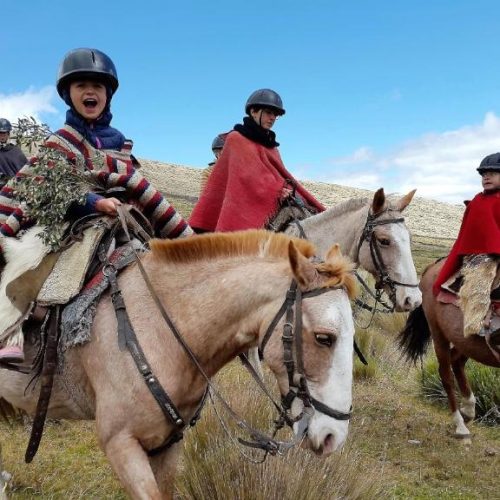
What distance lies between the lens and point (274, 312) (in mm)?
2711

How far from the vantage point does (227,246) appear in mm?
2977

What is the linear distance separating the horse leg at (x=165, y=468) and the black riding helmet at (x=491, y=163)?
4.63 m

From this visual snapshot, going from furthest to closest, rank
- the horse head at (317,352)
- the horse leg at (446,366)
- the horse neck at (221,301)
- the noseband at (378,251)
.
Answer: the horse leg at (446,366) → the noseband at (378,251) → the horse neck at (221,301) → the horse head at (317,352)

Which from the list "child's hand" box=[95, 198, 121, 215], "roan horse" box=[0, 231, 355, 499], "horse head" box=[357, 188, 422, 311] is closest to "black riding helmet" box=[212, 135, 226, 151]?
"horse head" box=[357, 188, 422, 311]

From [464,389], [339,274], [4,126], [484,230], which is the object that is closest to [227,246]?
[339,274]

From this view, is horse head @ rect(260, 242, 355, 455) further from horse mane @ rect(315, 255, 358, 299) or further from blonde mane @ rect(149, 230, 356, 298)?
blonde mane @ rect(149, 230, 356, 298)

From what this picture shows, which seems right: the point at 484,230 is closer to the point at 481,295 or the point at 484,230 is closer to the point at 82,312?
the point at 481,295

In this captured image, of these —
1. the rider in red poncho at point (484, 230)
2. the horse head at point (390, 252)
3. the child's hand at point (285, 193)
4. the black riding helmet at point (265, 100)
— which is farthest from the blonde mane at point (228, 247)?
the black riding helmet at point (265, 100)

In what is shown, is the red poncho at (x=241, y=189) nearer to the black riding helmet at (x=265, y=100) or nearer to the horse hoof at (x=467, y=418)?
the black riding helmet at (x=265, y=100)

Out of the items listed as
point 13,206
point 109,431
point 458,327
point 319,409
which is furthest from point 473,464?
point 13,206

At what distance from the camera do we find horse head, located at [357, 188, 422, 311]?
576 cm

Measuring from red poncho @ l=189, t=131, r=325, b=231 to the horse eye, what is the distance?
3.63 m

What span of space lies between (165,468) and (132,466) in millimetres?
479

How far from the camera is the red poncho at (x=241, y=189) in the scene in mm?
6211
